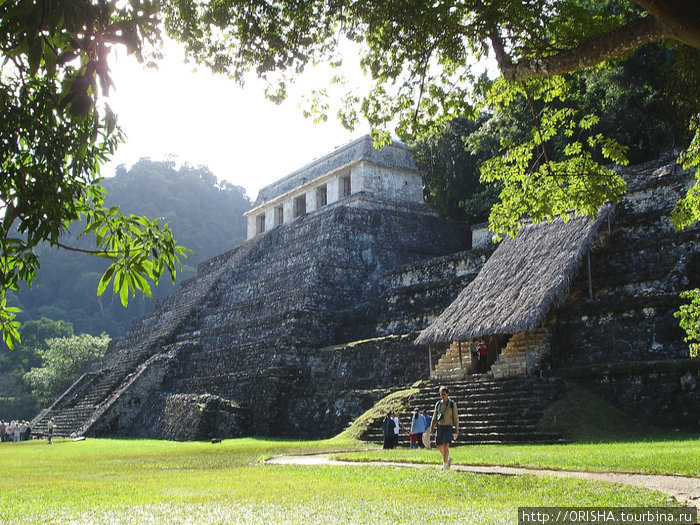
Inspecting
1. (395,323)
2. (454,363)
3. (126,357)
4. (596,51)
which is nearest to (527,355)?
(454,363)

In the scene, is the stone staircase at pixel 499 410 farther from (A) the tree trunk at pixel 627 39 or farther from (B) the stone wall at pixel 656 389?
(A) the tree trunk at pixel 627 39

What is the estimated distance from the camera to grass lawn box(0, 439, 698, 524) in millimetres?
4367

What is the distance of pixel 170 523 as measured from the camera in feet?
13.6

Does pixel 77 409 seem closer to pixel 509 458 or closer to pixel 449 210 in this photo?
pixel 449 210

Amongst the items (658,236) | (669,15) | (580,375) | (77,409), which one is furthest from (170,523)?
(77,409)

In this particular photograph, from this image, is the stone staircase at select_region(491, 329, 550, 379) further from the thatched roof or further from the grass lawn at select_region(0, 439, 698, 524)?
the grass lawn at select_region(0, 439, 698, 524)

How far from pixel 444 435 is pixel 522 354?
467 cm

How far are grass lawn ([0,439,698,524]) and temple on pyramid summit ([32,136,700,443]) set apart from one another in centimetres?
262

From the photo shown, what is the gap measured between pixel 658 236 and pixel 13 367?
4013cm

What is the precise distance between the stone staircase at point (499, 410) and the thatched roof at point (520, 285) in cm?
81

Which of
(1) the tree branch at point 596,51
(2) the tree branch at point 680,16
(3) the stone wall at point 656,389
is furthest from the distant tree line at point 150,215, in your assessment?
(2) the tree branch at point 680,16

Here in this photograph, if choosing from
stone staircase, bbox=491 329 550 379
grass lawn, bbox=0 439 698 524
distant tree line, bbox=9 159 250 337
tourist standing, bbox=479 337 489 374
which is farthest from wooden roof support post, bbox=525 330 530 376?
distant tree line, bbox=9 159 250 337

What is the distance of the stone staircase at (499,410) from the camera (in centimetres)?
959

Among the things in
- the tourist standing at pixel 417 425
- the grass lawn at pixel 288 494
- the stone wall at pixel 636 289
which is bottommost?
the grass lawn at pixel 288 494
